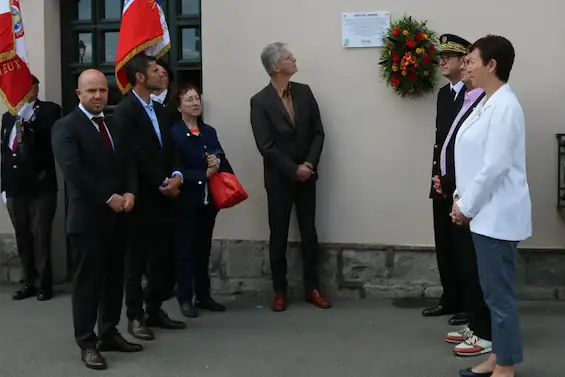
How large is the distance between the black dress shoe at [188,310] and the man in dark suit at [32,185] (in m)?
1.51

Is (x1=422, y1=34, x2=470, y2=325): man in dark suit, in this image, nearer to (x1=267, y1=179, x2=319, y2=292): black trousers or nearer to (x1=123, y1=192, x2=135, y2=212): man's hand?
(x1=267, y1=179, x2=319, y2=292): black trousers

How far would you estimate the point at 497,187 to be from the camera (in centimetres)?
427

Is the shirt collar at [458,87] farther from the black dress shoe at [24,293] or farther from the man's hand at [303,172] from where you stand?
the black dress shoe at [24,293]

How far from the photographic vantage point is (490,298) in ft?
14.4

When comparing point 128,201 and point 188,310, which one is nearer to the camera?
point 128,201

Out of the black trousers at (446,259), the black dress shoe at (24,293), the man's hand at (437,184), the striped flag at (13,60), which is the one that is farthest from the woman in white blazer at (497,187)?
the black dress shoe at (24,293)

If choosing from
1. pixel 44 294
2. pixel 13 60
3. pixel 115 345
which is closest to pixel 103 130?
pixel 115 345

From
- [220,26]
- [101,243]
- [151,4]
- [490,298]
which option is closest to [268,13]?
[220,26]

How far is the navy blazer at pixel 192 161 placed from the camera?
626 cm

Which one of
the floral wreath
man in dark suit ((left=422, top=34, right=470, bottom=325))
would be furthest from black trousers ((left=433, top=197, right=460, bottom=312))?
the floral wreath

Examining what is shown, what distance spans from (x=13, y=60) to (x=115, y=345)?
9.45 feet

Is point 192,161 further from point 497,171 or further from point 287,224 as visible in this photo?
point 497,171

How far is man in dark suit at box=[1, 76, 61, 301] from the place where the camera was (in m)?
7.05

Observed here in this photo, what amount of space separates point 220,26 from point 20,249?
275 cm
